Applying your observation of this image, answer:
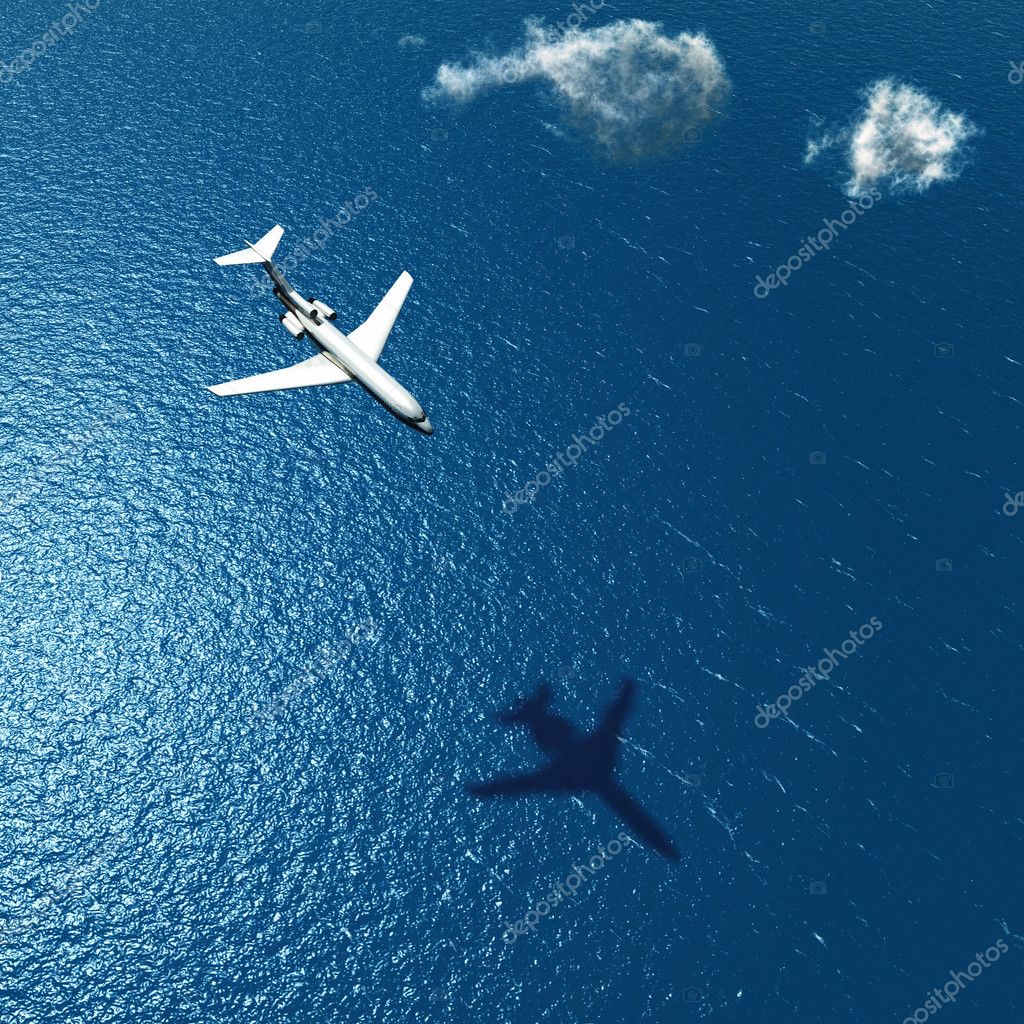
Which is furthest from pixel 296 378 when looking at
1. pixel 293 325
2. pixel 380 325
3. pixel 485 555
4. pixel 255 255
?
pixel 485 555

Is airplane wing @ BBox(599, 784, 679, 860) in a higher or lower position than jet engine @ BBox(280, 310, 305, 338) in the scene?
lower

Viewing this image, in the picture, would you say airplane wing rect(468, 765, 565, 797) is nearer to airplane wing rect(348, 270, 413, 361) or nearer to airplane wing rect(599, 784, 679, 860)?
airplane wing rect(599, 784, 679, 860)

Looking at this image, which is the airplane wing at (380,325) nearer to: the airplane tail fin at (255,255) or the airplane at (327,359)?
the airplane at (327,359)

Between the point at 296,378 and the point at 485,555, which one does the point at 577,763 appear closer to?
the point at 485,555

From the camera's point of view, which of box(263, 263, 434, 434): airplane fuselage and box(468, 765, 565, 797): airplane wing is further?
box(263, 263, 434, 434): airplane fuselage

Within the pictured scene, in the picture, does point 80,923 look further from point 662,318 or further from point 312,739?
point 662,318

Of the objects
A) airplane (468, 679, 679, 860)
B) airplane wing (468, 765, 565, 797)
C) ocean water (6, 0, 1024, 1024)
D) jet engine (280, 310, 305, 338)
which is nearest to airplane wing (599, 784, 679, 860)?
airplane (468, 679, 679, 860)
